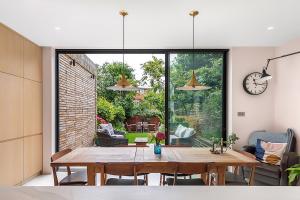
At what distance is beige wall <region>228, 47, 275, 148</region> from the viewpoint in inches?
200

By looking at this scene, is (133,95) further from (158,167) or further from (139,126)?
(158,167)

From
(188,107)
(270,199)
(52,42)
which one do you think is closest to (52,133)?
(52,42)

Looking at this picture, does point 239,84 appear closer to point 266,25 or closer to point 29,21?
point 266,25

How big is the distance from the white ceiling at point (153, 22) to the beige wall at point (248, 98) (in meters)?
0.27

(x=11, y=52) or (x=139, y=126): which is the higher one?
(x=11, y=52)

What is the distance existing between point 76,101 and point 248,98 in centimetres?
397

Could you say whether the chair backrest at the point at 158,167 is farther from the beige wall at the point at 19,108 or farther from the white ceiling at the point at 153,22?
the beige wall at the point at 19,108

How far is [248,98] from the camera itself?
5.10 meters

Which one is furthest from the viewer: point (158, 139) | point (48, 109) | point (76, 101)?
point (76, 101)

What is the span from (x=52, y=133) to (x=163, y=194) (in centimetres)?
438

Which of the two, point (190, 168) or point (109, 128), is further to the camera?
point (109, 128)

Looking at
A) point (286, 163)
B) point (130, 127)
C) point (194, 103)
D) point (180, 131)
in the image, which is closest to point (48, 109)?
point (180, 131)

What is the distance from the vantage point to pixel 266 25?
12.5 feet

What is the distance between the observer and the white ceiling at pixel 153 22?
306cm
